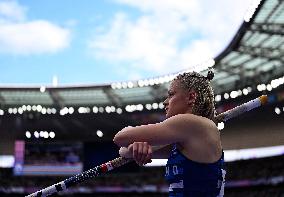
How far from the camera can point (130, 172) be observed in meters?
40.1

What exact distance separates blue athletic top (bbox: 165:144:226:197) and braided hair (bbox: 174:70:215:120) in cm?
29

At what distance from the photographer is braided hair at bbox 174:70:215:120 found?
2.69 metres

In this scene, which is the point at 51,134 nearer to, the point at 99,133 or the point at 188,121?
the point at 99,133

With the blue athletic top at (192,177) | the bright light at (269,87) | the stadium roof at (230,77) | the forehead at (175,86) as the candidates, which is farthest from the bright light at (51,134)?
the blue athletic top at (192,177)

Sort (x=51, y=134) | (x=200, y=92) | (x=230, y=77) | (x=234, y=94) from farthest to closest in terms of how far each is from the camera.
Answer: (x=51, y=134), (x=234, y=94), (x=230, y=77), (x=200, y=92)

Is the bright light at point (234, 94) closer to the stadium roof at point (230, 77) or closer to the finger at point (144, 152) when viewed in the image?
the stadium roof at point (230, 77)

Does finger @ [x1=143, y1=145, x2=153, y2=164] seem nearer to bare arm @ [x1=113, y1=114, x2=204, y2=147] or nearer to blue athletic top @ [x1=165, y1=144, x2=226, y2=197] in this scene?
bare arm @ [x1=113, y1=114, x2=204, y2=147]

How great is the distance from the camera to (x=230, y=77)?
34375 millimetres

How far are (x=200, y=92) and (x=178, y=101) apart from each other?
0.15 metres

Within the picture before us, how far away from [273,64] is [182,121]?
3061 centimetres

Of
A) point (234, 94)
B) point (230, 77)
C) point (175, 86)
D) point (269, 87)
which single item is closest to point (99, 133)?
point (234, 94)

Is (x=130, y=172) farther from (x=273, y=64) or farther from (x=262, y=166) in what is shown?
(x=273, y=64)

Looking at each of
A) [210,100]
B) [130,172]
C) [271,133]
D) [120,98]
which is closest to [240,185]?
[271,133]

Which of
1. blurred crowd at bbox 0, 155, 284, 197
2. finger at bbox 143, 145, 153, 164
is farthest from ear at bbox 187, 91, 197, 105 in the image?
blurred crowd at bbox 0, 155, 284, 197
